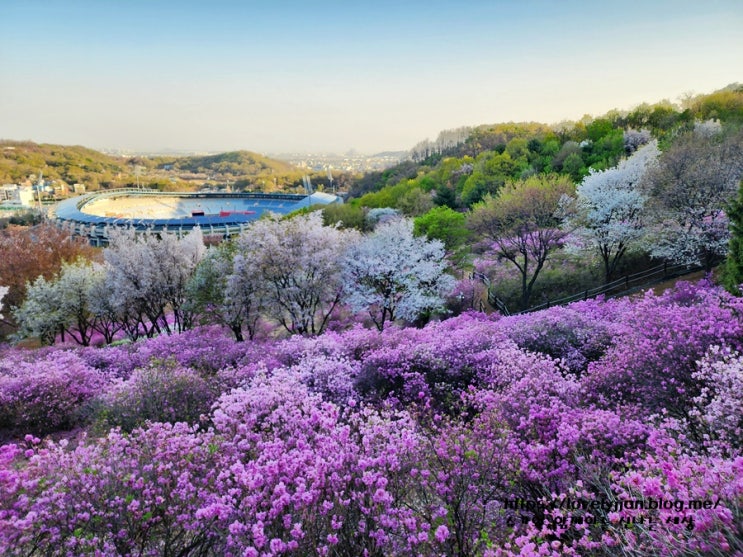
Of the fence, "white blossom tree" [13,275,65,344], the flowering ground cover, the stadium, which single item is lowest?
the fence

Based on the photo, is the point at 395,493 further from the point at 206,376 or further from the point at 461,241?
the point at 461,241

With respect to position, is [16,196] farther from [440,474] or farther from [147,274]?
[440,474]

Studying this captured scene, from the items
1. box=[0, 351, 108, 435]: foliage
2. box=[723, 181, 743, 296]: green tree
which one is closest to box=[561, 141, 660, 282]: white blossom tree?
box=[723, 181, 743, 296]: green tree

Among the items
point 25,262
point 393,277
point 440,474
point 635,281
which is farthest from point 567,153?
point 440,474

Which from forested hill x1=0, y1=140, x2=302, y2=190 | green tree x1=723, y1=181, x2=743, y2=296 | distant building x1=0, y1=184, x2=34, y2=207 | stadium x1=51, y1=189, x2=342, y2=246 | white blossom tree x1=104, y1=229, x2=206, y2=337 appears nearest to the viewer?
green tree x1=723, y1=181, x2=743, y2=296

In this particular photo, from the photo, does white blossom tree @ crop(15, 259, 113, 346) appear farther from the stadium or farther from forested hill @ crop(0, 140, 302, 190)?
forested hill @ crop(0, 140, 302, 190)

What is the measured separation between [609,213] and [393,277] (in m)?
12.1

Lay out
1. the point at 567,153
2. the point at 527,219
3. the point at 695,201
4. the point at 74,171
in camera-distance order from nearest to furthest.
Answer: the point at 695,201 < the point at 527,219 < the point at 567,153 < the point at 74,171

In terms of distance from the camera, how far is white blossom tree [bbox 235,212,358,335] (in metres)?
18.5

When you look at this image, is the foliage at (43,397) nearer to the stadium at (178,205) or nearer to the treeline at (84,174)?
the stadium at (178,205)

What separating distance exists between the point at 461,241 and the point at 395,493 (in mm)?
22191

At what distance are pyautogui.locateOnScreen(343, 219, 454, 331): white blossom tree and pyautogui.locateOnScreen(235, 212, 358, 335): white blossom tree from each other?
3.35 ft

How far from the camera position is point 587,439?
5.71m

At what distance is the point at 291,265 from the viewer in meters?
18.7
